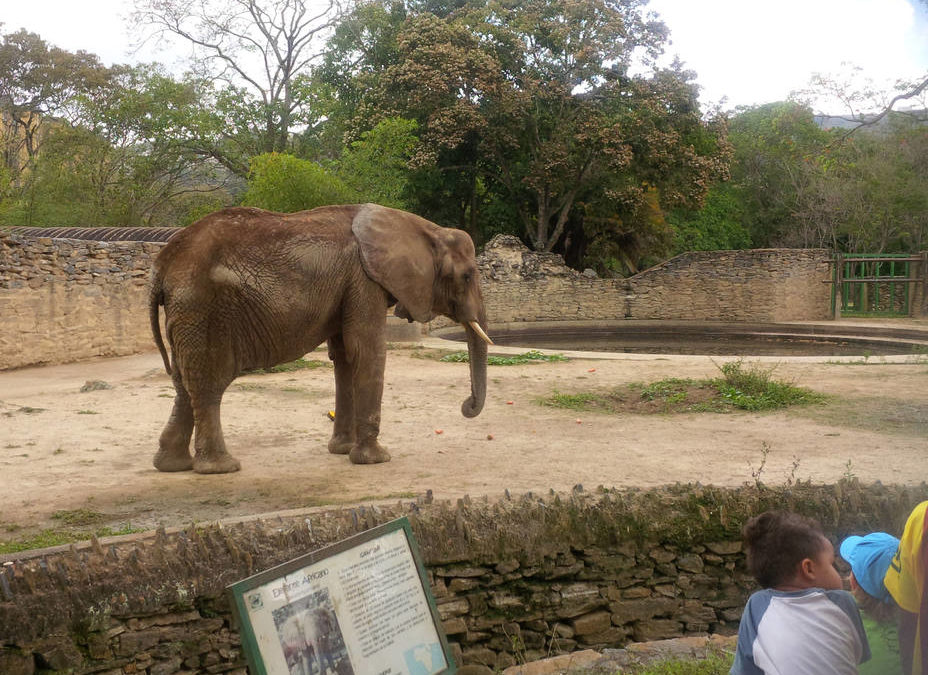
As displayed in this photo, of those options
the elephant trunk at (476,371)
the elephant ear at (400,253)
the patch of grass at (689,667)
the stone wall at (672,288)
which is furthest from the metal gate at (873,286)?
the patch of grass at (689,667)

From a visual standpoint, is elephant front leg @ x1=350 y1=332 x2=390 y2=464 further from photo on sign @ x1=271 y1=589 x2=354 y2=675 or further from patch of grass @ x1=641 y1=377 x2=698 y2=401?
patch of grass @ x1=641 y1=377 x2=698 y2=401

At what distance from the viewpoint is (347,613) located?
2762 millimetres

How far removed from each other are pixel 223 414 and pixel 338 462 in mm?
2393

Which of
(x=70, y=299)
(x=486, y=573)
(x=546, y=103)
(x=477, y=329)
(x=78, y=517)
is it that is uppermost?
(x=546, y=103)

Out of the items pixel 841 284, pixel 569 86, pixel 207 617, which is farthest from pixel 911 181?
pixel 207 617

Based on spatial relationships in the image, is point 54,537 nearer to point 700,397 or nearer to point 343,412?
point 343,412

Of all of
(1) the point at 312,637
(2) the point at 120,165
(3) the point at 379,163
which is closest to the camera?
(1) the point at 312,637

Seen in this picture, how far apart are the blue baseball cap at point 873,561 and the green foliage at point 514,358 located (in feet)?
31.4

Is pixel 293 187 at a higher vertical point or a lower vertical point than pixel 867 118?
higher

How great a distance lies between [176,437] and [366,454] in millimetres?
1298

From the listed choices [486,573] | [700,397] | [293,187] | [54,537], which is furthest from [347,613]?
[293,187]

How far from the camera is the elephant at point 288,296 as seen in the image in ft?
18.4

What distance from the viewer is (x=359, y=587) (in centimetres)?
281

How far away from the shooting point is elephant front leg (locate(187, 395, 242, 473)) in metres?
5.76
